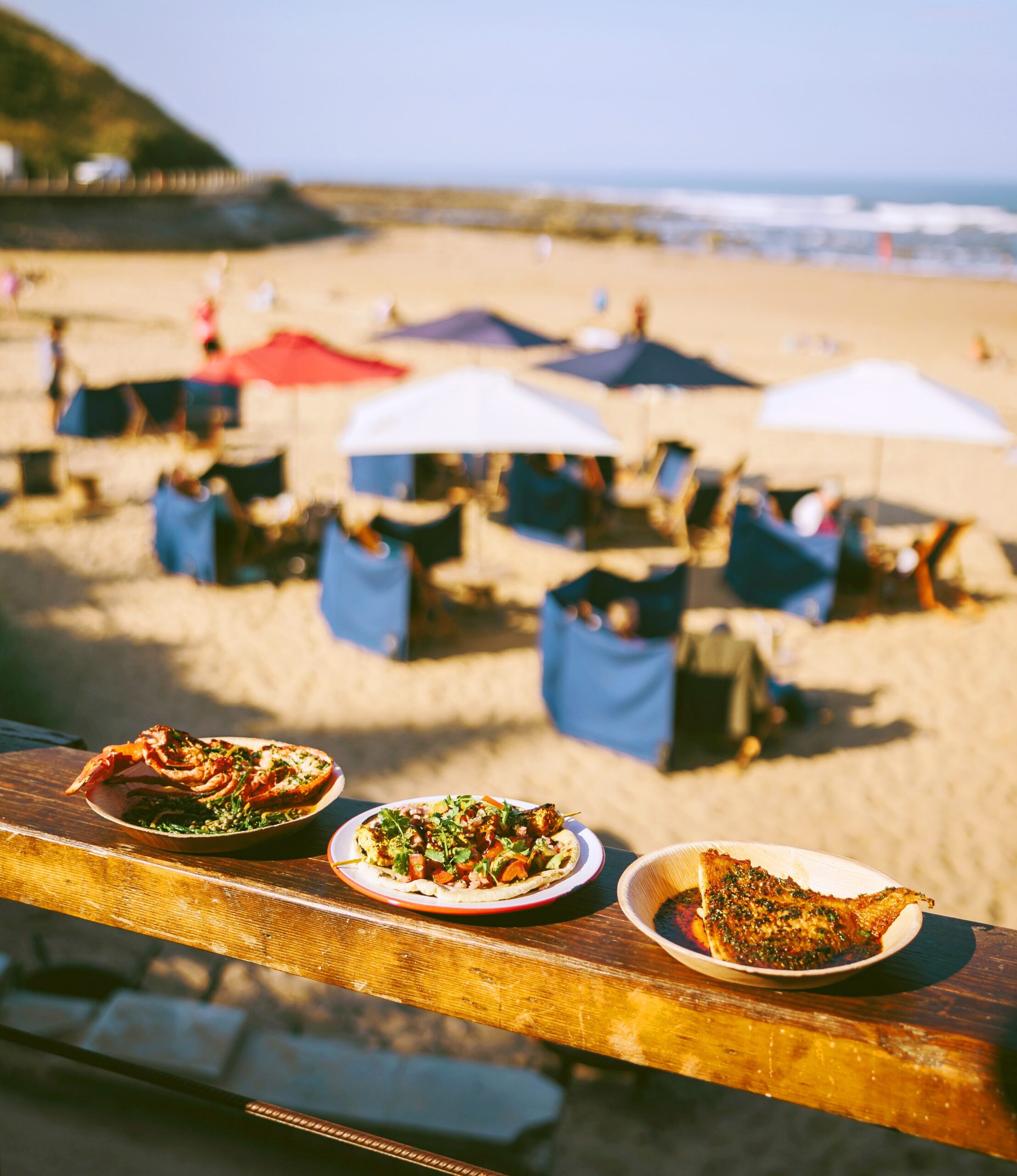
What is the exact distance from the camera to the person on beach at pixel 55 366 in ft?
50.8

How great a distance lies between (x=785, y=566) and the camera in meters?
10.3

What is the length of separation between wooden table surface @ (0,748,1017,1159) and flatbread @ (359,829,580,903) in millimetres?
43

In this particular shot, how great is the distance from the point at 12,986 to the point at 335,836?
3.44 meters

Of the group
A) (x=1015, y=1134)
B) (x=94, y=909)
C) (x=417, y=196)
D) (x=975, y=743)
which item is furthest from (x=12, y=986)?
(x=417, y=196)

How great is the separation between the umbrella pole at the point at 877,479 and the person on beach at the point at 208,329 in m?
10.8

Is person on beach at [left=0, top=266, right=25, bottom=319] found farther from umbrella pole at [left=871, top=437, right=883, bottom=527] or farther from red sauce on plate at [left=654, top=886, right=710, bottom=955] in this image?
red sauce on plate at [left=654, top=886, right=710, bottom=955]

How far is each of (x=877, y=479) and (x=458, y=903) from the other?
10.5 metres

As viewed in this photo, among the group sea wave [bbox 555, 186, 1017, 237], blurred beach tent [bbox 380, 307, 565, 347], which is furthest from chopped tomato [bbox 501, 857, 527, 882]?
sea wave [bbox 555, 186, 1017, 237]

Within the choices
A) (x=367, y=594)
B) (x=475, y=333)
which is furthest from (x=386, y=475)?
(x=367, y=594)

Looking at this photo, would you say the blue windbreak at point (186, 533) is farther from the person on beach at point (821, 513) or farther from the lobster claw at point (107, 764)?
the lobster claw at point (107, 764)

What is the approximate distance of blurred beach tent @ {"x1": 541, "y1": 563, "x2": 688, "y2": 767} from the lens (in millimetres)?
7441

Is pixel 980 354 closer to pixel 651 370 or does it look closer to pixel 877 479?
pixel 877 479

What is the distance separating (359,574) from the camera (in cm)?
922

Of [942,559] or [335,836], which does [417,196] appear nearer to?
[942,559]
